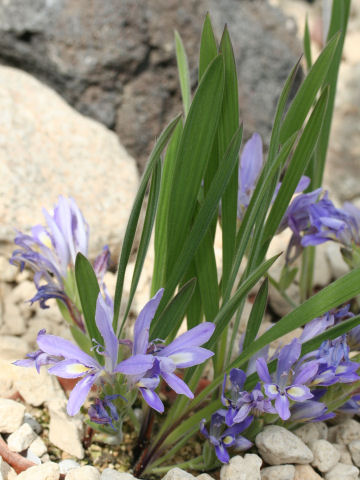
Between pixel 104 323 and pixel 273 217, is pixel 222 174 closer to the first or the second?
pixel 273 217

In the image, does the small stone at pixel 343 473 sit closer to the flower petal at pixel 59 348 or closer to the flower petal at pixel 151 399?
the flower petal at pixel 151 399

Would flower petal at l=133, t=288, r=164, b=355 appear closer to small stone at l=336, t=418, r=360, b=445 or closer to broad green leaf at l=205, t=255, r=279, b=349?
broad green leaf at l=205, t=255, r=279, b=349

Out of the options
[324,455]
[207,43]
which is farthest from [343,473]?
[207,43]

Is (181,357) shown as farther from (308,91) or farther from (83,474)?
(308,91)

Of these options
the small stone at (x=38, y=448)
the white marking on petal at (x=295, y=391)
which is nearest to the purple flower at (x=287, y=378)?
the white marking on petal at (x=295, y=391)

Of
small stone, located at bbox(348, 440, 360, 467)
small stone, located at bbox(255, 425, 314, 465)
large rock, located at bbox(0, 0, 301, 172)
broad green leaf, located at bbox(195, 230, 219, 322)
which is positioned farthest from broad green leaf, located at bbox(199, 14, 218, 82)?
large rock, located at bbox(0, 0, 301, 172)

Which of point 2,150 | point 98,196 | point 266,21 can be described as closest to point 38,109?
point 2,150
